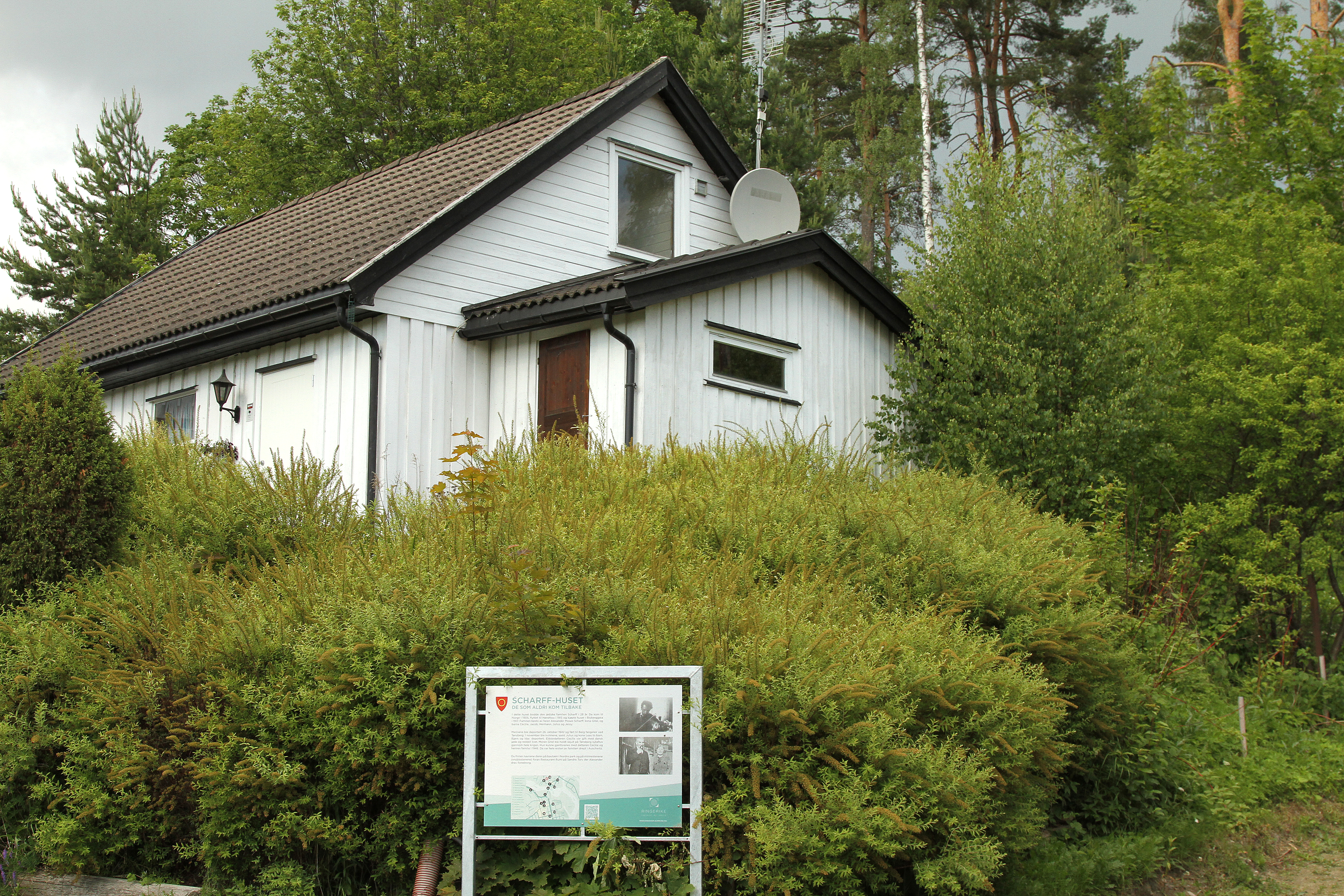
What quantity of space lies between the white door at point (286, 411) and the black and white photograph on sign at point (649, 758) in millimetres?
7786

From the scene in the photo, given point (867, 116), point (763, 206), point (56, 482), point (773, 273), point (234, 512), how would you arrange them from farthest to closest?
point (867, 116), point (763, 206), point (773, 273), point (234, 512), point (56, 482)

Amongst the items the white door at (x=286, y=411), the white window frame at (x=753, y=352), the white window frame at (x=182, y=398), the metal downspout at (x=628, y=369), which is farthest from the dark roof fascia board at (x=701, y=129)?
the white window frame at (x=182, y=398)

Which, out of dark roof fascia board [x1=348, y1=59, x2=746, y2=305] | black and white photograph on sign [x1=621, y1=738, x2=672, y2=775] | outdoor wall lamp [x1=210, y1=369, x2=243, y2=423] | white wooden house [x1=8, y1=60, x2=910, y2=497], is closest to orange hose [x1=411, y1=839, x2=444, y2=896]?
black and white photograph on sign [x1=621, y1=738, x2=672, y2=775]

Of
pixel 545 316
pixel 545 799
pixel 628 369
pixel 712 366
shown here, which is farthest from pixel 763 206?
pixel 545 799

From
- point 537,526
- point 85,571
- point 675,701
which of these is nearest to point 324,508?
point 85,571

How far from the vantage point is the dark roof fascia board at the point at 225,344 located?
11.1m

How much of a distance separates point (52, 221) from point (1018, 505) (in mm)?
35153

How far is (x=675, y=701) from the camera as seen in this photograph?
4656mm

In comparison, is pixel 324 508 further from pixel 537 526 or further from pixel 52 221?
pixel 52 221

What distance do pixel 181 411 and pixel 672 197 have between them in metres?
6.90

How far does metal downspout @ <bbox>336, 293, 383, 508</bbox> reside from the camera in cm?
1076

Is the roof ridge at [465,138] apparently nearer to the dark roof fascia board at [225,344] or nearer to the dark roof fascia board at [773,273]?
the dark roof fascia board at [773,273]

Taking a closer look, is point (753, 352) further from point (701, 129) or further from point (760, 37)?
point (760, 37)

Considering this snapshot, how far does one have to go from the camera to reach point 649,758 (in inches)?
182
